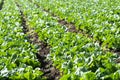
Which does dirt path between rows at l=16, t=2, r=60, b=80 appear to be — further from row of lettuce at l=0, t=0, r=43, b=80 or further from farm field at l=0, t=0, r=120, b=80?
row of lettuce at l=0, t=0, r=43, b=80

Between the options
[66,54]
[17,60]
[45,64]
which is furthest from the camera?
[45,64]

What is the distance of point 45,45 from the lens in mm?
11656

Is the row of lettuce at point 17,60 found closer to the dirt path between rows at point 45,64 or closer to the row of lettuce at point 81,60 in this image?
the dirt path between rows at point 45,64

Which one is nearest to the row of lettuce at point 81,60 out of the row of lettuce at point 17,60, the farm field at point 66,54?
the farm field at point 66,54

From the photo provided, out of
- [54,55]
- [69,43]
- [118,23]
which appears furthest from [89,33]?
[54,55]

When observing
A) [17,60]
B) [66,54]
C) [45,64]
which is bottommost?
[66,54]

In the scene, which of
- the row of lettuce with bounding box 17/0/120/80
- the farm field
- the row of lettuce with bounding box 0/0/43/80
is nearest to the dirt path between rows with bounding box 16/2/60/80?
the farm field

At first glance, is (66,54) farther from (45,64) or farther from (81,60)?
(45,64)

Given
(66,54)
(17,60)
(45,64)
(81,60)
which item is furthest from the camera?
(45,64)

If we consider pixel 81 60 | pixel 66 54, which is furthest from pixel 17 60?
pixel 81 60

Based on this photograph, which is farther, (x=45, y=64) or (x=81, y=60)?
(x=45, y=64)

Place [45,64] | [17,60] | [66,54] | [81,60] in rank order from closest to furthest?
[81,60], [66,54], [17,60], [45,64]

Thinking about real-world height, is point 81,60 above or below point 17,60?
below

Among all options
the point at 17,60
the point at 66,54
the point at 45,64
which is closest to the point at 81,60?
the point at 66,54
